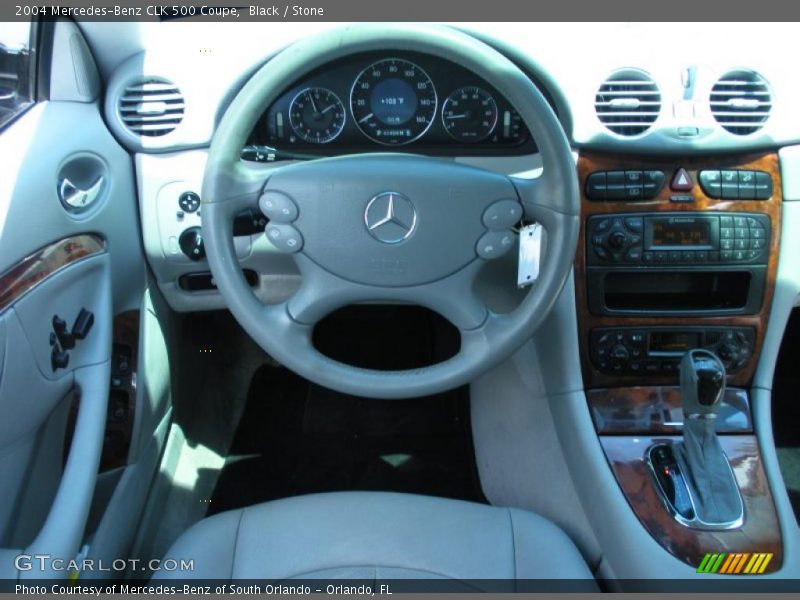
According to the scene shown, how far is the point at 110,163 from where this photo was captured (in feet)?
5.01

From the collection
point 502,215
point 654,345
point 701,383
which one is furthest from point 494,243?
point 654,345

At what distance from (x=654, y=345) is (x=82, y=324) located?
1.25m

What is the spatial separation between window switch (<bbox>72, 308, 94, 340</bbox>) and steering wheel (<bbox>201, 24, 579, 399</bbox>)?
1.17 ft

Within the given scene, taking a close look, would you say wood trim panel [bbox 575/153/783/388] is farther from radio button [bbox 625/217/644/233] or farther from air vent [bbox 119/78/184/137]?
air vent [bbox 119/78/184/137]

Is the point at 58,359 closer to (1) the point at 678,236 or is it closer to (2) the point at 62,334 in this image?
(2) the point at 62,334

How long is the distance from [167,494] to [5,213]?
0.89 m

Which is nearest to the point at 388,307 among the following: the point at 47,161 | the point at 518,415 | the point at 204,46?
the point at 518,415

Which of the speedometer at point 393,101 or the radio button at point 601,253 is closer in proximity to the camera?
the speedometer at point 393,101

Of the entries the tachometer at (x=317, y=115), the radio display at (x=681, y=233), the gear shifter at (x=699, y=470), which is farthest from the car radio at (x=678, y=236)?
the tachometer at (x=317, y=115)

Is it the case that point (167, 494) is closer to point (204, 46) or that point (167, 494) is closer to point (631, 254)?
point (204, 46)

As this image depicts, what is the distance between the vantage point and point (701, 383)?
1348mm

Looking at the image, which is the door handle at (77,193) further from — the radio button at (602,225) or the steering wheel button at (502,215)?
the radio button at (602,225)

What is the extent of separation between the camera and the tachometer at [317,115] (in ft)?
4.94

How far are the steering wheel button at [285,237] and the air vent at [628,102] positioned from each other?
2.37 ft
